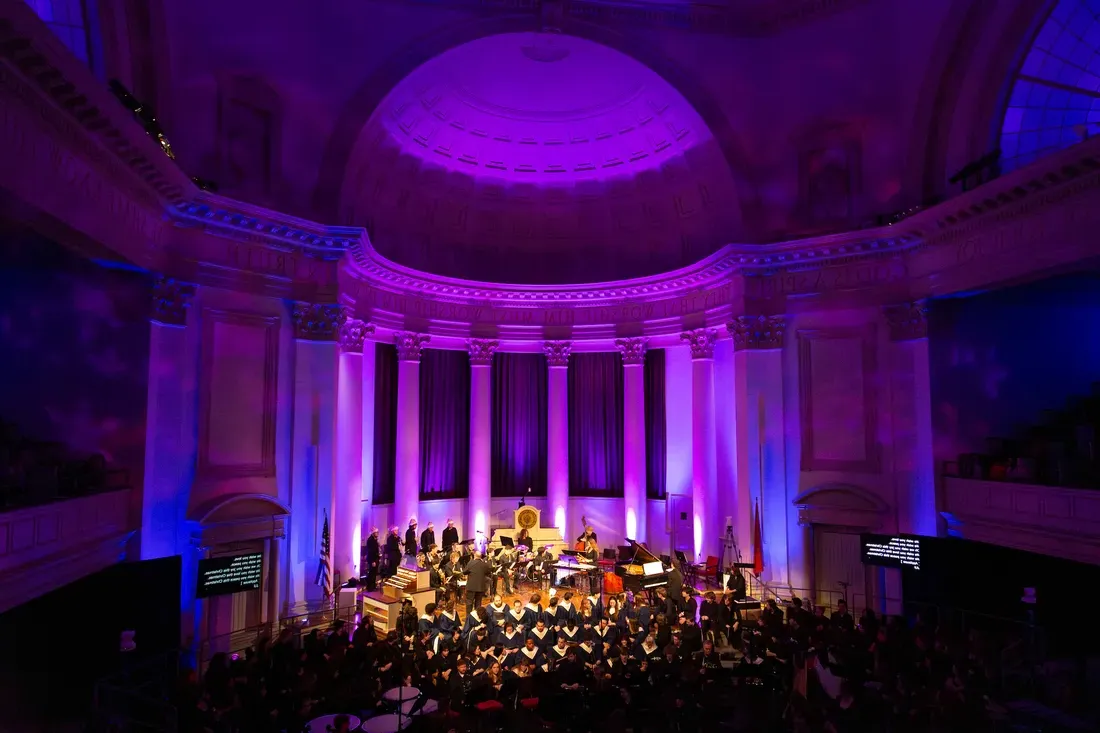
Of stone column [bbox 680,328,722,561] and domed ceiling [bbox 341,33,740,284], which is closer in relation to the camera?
domed ceiling [bbox 341,33,740,284]

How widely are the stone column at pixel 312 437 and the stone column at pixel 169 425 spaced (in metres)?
2.50

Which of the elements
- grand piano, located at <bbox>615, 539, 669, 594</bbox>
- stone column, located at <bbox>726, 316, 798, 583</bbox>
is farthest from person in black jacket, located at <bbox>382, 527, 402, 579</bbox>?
stone column, located at <bbox>726, 316, 798, 583</bbox>

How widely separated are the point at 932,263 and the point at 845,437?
5078 mm

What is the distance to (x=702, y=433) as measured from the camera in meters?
22.4

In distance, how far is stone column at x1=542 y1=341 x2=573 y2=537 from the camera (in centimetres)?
2477

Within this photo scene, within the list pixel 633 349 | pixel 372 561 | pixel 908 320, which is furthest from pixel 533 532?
pixel 908 320

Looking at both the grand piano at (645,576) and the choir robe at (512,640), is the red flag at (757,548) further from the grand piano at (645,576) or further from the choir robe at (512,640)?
the choir robe at (512,640)

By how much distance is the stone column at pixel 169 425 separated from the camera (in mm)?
14398

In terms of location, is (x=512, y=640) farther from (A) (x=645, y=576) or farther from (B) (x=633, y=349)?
(B) (x=633, y=349)

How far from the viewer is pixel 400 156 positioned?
2191 cm

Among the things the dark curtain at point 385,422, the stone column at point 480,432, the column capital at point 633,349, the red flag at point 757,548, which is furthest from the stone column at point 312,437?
the red flag at point 757,548

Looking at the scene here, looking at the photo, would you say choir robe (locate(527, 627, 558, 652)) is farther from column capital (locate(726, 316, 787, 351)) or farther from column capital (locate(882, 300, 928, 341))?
column capital (locate(882, 300, 928, 341))

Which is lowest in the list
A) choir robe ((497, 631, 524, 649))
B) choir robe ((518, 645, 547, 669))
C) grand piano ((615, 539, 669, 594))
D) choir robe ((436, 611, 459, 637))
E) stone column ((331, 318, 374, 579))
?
choir robe ((518, 645, 547, 669))

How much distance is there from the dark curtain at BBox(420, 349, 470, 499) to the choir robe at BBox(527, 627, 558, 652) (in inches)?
433
